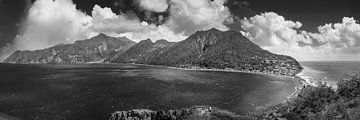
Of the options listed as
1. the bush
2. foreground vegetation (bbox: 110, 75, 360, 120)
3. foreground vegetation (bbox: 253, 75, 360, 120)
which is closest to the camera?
foreground vegetation (bbox: 110, 75, 360, 120)

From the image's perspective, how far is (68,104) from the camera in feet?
226

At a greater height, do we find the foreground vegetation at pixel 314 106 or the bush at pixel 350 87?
the bush at pixel 350 87

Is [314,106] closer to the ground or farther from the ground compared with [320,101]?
closer to the ground

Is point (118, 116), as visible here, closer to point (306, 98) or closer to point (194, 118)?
point (194, 118)

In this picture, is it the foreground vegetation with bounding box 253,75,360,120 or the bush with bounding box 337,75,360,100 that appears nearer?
the foreground vegetation with bounding box 253,75,360,120

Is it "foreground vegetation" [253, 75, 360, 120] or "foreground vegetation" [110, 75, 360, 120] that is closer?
"foreground vegetation" [110, 75, 360, 120]

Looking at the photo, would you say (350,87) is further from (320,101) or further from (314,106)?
(314,106)

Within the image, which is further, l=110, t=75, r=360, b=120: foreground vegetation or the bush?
the bush

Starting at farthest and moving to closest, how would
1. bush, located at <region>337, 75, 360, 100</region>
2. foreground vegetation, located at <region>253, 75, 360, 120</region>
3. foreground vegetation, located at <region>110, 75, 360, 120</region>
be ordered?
bush, located at <region>337, 75, 360, 100</region>
foreground vegetation, located at <region>253, 75, 360, 120</region>
foreground vegetation, located at <region>110, 75, 360, 120</region>

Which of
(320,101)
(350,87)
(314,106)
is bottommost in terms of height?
(314,106)

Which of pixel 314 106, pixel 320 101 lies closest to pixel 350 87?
pixel 320 101

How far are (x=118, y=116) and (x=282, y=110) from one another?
3125 cm

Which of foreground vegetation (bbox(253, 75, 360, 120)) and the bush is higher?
the bush

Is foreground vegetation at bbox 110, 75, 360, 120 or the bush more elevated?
the bush
